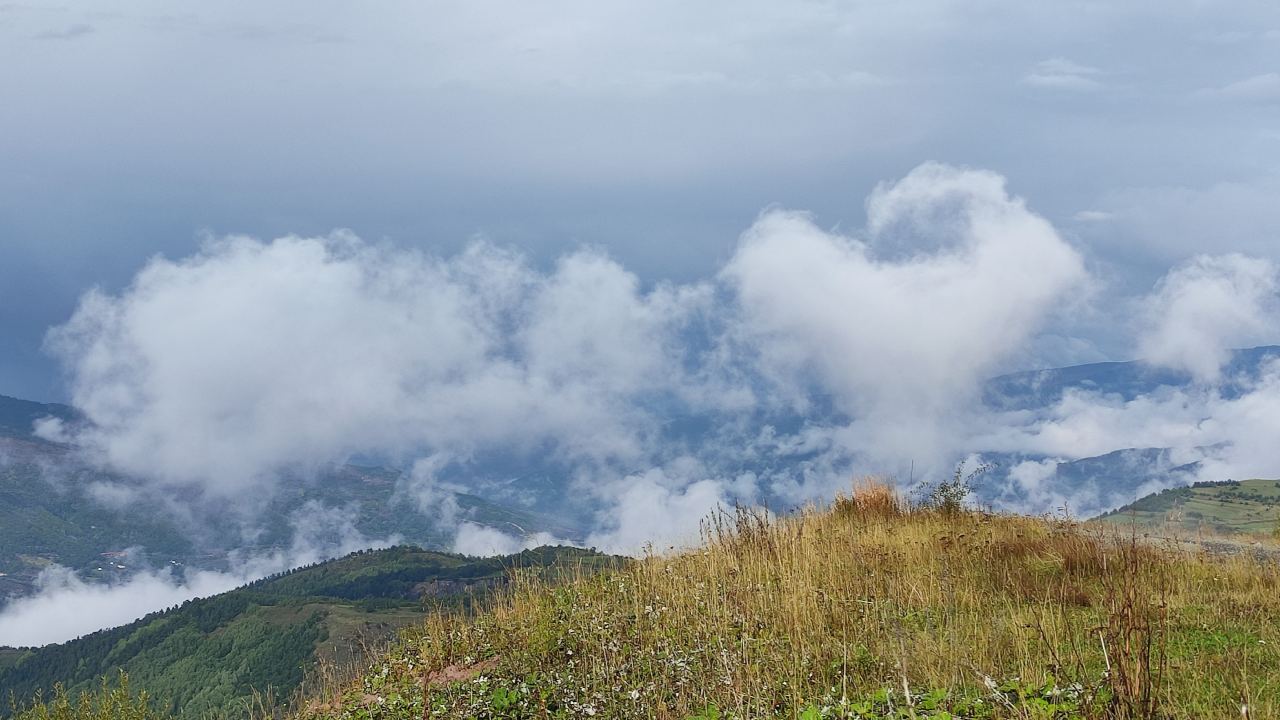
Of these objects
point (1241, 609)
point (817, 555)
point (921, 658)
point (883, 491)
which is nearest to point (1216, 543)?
point (883, 491)

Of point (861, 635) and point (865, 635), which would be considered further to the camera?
point (865, 635)

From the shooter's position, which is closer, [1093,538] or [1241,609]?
[1241,609]

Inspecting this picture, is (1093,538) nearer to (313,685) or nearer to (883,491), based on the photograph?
(883,491)

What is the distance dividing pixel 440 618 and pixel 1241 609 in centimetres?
1182

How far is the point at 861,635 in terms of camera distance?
9.83 m

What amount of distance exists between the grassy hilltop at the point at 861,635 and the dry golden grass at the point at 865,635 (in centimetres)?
4

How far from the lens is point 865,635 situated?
10.1 m

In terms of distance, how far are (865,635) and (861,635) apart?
30 centimetres

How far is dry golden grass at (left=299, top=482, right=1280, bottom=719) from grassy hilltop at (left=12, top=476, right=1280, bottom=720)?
39mm

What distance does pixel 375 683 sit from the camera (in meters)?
13.4

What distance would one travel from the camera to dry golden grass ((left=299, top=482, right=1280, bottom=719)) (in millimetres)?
7133

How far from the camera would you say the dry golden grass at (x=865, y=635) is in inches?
281

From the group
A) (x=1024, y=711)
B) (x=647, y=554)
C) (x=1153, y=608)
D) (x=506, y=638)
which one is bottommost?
(x=1024, y=711)

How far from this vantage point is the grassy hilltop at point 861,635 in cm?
712
